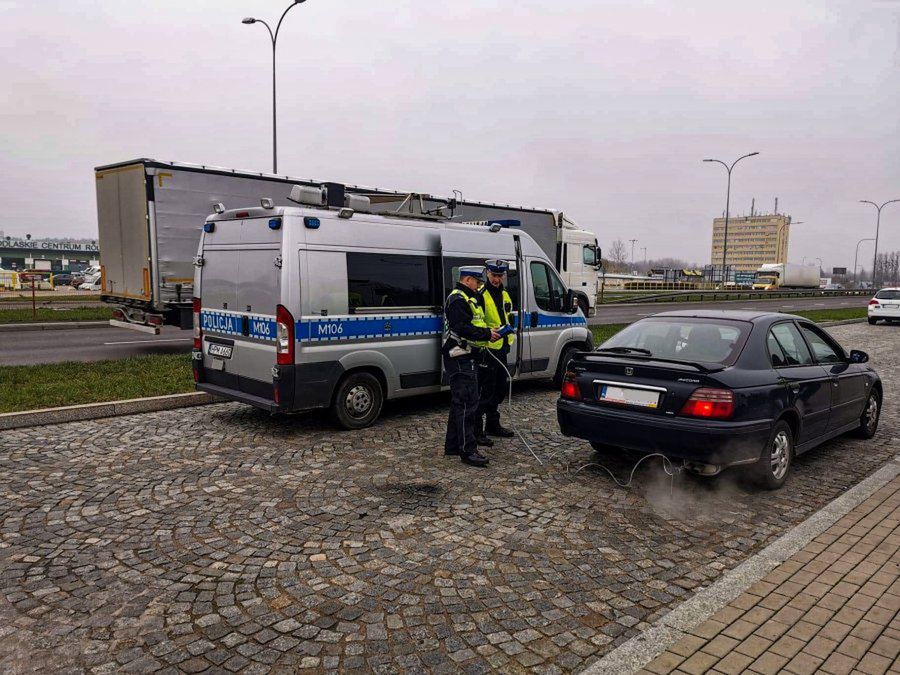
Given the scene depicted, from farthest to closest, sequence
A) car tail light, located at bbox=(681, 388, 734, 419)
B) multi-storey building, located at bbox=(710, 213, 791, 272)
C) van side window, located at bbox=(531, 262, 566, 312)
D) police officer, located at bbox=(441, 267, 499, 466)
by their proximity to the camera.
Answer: multi-storey building, located at bbox=(710, 213, 791, 272) → van side window, located at bbox=(531, 262, 566, 312) → police officer, located at bbox=(441, 267, 499, 466) → car tail light, located at bbox=(681, 388, 734, 419)

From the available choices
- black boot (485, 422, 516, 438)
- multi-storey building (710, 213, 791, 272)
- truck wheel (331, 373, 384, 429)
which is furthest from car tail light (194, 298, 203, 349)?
multi-storey building (710, 213, 791, 272)

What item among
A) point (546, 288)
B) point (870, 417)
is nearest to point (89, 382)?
point (546, 288)

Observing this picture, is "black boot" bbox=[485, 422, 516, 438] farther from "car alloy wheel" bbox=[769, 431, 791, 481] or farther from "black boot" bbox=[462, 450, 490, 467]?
"car alloy wheel" bbox=[769, 431, 791, 481]

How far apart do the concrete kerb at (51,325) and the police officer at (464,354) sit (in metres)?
15.8

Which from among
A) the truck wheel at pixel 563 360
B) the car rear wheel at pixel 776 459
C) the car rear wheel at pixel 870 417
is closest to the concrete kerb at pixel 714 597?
the car rear wheel at pixel 776 459

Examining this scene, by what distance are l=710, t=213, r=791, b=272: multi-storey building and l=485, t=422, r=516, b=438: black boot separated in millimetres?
143111

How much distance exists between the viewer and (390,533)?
4379 millimetres

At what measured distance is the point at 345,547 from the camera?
415 cm

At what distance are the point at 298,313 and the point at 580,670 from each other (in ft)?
14.8

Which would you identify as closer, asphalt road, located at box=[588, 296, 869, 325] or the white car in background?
the white car in background

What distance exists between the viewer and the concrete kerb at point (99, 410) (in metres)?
6.88

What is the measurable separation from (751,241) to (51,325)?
5902 inches

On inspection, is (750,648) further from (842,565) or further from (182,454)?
(182,454)

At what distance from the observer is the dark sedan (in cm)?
498
